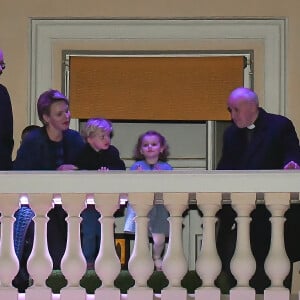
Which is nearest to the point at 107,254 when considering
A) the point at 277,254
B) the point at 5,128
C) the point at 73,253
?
the point at 73,253

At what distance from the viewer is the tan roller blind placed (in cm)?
706

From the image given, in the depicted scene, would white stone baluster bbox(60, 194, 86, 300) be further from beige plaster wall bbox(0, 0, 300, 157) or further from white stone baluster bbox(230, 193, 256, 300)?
beige plaster wall bbox(0, 0, 300, 157)

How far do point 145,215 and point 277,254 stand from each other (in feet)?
1.64

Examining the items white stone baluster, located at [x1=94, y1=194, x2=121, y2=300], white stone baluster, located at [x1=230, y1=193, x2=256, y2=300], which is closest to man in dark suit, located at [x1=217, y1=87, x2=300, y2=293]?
white stone baluster, located at [x1=230, y1=193, x2=256, y2=300]

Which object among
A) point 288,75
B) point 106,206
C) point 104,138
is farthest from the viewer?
point 288,75

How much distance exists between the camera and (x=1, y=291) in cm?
356

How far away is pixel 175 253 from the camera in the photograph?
3.55 metres

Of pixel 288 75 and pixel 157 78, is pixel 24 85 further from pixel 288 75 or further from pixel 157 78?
pixel 288 75

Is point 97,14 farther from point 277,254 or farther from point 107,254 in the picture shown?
point 277,254

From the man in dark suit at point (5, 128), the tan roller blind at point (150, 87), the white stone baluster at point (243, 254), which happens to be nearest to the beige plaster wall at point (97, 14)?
the tan roller blind at point (150, 87)

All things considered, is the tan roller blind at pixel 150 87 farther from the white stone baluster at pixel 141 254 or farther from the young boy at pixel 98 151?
the white stone baluster at pixel 141 254

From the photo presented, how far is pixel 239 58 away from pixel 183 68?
416 mm

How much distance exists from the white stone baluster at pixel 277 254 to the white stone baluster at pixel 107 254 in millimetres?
552

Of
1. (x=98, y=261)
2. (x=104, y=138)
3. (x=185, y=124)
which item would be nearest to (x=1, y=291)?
(x=98, y=261)
